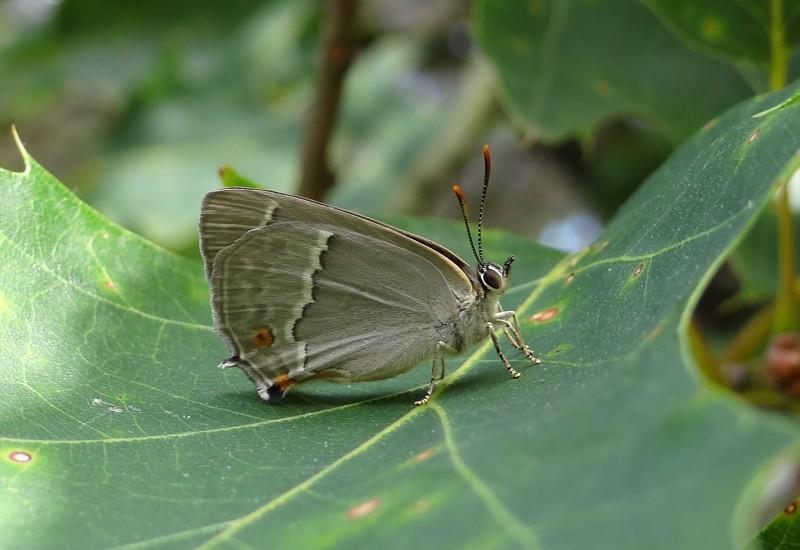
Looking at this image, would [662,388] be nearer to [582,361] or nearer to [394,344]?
[582,361]

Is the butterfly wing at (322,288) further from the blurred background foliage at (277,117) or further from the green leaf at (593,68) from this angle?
the blurred background foliage at (277,117)

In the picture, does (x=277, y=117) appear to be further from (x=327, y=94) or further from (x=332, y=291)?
(x=332, y=291)

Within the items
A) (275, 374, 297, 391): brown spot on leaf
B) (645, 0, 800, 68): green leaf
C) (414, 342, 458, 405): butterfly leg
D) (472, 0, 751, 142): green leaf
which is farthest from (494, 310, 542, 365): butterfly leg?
(472, 0, 751, 142): green leaf

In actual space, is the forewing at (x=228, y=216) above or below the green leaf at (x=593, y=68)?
below

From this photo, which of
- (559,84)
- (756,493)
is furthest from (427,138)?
(756,493)

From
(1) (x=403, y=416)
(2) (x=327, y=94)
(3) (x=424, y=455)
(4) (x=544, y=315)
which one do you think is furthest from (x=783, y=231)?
(3) (x=424, y=455)

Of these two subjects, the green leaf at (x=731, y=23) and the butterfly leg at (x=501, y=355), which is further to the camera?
the green leaf at (x=731, y=23)

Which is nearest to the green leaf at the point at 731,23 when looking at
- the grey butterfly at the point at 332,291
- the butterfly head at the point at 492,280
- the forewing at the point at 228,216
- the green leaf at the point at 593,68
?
the green leaf at the point at 593,68
